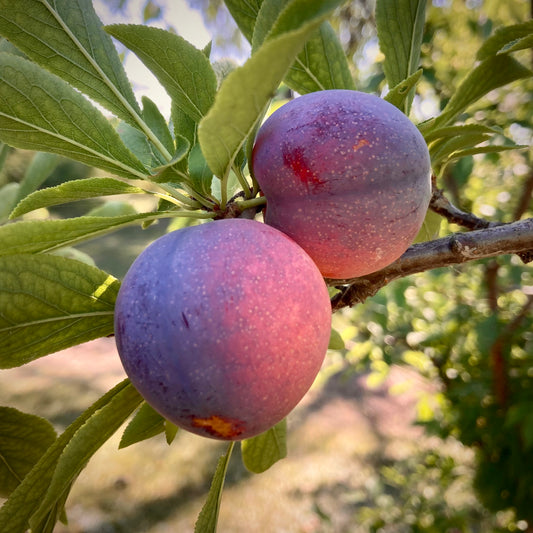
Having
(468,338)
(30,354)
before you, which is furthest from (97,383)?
(30,354)

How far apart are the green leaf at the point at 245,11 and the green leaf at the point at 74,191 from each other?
1.04ft

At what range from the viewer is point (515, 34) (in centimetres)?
63

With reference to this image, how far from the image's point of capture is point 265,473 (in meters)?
3.14

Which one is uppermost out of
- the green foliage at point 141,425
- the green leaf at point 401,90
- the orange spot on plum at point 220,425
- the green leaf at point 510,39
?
the green leaf at point 510,39

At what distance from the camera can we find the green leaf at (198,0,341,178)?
37 centimetres

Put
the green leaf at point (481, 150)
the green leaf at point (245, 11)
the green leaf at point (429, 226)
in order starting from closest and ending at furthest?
the green leaf at point (245, 11) < the green leaf at point (481, 150) < the green leaf at point (429, 226)

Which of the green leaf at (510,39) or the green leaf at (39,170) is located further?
the green leaf at (39,170)

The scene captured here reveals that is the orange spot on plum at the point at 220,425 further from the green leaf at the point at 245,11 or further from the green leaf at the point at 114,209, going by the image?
the green leaf at the point at 114,209

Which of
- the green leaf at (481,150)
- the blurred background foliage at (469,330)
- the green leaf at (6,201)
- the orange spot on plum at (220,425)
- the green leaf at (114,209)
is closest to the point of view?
the orange spot on plum at (220,425)

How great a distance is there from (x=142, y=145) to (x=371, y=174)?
17.9 inches

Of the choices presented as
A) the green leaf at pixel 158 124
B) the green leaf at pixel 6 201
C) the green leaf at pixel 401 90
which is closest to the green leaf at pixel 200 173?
the green leaf at pixel 158 124

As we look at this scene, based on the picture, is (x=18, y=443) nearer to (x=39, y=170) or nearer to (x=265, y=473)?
(x=39, y=170)

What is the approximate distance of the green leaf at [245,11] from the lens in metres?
0.69

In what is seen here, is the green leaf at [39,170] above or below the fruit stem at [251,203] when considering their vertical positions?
below
